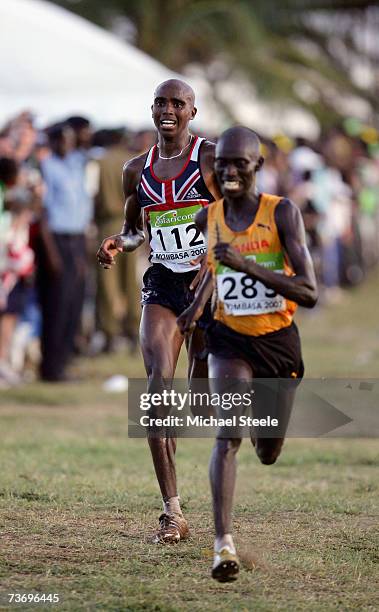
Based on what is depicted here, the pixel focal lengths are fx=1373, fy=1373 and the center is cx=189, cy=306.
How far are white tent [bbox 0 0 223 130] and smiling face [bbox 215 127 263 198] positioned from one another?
1087 centimetres

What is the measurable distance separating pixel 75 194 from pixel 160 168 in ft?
23.4

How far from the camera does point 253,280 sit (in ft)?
20.8

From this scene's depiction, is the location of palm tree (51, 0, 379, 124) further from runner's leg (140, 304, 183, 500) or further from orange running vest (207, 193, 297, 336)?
orange running vest (207, 193, 297, 336)

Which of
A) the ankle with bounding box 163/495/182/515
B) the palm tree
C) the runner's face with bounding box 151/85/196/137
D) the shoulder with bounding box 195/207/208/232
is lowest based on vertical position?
the ankle with bounding box 163/495/182/515

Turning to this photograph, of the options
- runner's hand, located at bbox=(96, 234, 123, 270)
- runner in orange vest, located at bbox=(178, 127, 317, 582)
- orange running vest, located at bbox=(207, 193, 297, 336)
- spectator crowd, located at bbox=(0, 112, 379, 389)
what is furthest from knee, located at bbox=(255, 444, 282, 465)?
spectator crowd, located at bbox=(0, 112, 379, 389)

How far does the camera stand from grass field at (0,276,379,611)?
6.16 metres

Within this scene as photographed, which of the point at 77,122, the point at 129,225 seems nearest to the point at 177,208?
the point at 129,225

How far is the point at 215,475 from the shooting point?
20.0ft

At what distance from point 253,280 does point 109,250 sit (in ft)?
4.41

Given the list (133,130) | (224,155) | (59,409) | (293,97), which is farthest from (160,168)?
(293,97)

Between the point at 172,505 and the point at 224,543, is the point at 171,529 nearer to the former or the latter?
the point at 172,505

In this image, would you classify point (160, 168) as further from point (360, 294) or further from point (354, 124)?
point (354, 124)

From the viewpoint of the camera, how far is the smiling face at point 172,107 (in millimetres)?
7305

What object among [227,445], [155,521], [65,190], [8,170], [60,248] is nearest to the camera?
[227,445]
